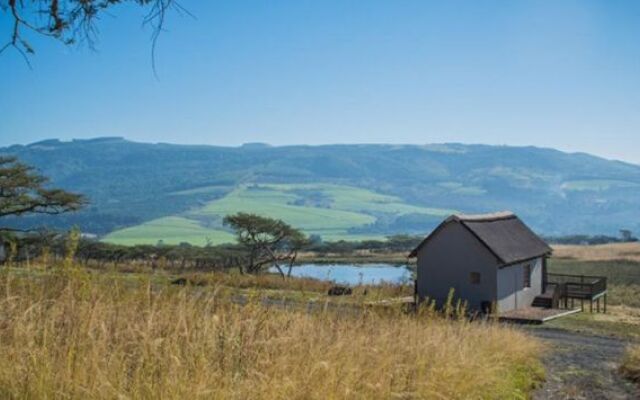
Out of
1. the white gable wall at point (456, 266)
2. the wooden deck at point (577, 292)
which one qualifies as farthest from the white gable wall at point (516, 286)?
the wooden deck at point (577, 292)

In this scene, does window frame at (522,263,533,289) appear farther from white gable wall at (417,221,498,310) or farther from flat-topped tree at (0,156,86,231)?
flat-topped tree at (0,156,86,231)

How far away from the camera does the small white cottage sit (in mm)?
35094

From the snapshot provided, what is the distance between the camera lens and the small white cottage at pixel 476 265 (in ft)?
115

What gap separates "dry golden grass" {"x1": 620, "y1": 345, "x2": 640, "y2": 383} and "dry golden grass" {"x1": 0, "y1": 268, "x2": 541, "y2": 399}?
23.3ft

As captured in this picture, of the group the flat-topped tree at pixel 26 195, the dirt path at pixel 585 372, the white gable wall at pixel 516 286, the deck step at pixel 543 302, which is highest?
the flat-topped tree at pixel 26 195

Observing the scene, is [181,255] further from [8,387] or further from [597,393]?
[8,387]

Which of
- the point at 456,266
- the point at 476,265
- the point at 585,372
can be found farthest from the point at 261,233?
the point at 585,372

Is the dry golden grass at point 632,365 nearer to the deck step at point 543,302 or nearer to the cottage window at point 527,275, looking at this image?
the deck step at point 543,302

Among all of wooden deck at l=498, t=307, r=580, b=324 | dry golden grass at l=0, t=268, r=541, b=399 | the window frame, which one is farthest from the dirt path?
the window frame

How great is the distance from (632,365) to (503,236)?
23218mm

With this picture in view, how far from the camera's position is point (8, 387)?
5.29 meters

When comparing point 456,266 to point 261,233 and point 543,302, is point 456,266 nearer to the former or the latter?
point 543,302

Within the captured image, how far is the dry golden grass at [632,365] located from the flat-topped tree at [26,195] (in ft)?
140

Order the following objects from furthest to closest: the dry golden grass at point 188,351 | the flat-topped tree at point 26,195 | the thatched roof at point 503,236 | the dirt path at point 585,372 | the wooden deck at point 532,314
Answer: the flat-topped tree at point 26,195 → the thatched roof at point 503,236 → the wooden deck at point 532,314 → the dirt path at point 585,372 → the dry golden grass at point 188,351
